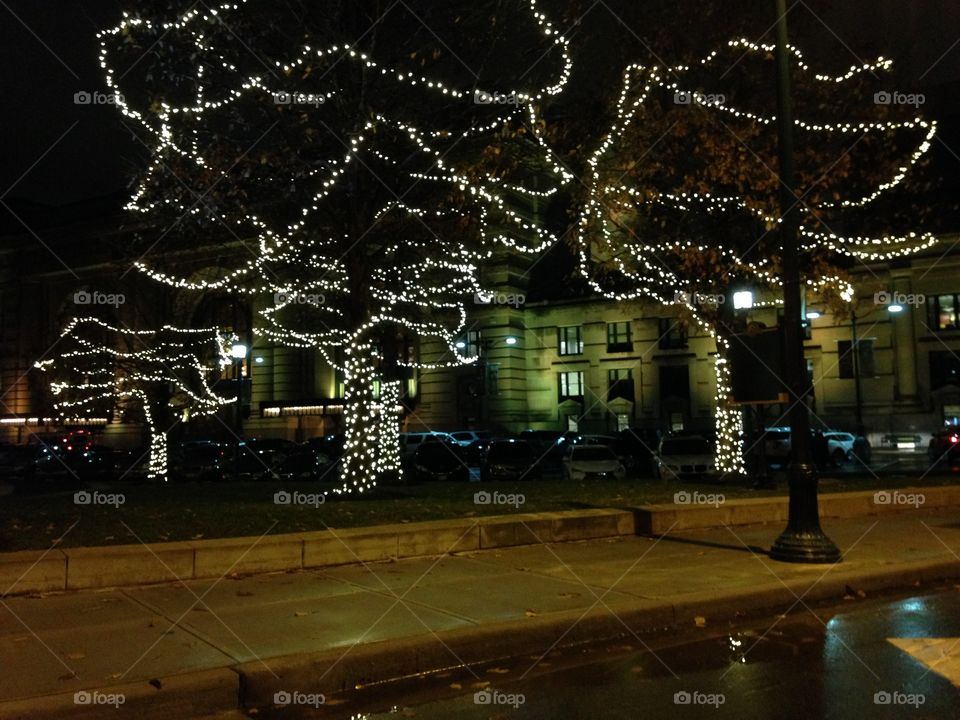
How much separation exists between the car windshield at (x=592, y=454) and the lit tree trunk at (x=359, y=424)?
11513 mm

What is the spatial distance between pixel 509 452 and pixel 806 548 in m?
18.8

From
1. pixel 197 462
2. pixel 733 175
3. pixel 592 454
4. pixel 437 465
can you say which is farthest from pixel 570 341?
pixel 733 175

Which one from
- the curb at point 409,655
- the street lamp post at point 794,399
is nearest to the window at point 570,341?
the street lamp post at point 794,399

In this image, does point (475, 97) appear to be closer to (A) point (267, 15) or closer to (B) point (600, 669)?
(A) point (267, 15)

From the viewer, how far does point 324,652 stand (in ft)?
23.7

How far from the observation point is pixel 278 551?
1074 cm

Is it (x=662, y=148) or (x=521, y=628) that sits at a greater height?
(x=662, y=148)

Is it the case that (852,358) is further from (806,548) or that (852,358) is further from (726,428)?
(806,548)

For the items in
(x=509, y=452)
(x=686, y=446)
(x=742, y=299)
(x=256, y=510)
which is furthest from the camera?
(x=509, y=452)

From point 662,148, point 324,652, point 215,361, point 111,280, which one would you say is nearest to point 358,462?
point 662,148

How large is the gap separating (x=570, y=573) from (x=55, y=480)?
30.6 meters

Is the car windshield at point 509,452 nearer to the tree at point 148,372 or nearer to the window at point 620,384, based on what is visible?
the tree at point 148,372

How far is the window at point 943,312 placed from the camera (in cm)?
4566

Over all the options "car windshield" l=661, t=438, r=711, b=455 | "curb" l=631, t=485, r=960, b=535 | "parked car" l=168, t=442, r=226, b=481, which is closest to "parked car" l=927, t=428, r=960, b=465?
"car windshield" l=661, t=438, r=711, b=455
